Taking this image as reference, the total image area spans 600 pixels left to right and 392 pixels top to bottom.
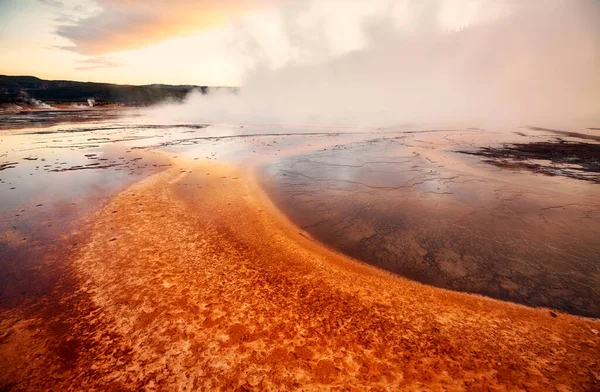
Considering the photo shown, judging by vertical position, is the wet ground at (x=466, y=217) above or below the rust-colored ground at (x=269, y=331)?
above

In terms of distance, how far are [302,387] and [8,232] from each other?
303 inches

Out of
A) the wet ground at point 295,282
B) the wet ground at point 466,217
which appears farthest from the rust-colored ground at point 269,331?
the wet ground at point 466,217

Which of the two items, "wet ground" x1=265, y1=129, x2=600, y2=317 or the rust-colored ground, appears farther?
"wet ground" x1=265, y1=129, x2=600, y2=317

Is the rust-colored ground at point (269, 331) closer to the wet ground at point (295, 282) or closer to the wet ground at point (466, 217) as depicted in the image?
the wet ground at point (295, 282)

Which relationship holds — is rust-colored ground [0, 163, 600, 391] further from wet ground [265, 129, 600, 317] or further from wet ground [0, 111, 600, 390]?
wet ground [265, 129, 600, 317]

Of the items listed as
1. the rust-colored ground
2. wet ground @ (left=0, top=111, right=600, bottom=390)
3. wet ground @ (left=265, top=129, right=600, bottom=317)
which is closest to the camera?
the rust-colored ground

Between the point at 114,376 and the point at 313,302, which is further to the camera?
the point at 313,302

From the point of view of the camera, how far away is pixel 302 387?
2818 mm

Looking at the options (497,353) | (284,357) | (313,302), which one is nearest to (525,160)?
(497,353)

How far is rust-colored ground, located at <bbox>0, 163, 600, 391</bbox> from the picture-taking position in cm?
292

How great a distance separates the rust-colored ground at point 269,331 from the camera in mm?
2920

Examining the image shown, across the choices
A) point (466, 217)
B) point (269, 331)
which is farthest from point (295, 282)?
point (466, 217)

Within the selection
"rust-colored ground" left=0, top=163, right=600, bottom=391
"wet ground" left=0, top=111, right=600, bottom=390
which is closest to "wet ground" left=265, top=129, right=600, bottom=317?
"wet ground" left=0, top=111, right=600, bottom=390

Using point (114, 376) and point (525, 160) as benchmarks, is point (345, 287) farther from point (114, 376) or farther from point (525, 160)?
point (525, 160)
